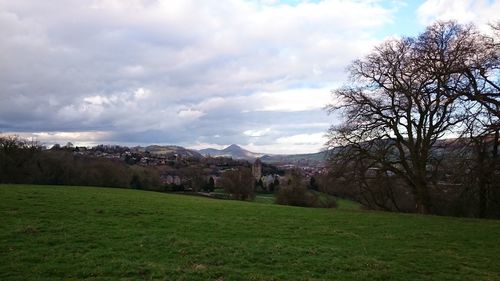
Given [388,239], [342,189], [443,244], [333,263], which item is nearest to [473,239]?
[443,244]

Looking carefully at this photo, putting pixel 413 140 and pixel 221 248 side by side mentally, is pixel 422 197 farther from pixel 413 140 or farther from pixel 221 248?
pixel 221 248

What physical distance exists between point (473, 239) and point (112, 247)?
1388cm

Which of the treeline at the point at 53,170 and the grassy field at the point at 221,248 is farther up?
the treeline at the point at 53,170

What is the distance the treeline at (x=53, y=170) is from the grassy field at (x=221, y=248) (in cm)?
4833

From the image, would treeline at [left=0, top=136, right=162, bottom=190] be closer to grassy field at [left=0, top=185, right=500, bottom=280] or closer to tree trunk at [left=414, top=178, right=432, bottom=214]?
grassy field at [left=0, top=185, right=500, bottom=280]

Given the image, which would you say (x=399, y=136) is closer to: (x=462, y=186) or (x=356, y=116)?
(x=356, y=116)

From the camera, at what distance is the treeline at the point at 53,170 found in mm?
61688

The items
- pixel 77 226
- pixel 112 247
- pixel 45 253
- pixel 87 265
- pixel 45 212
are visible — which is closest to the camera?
pixel 87 265

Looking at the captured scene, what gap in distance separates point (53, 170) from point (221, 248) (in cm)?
6658

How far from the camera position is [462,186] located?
2545 centimetres

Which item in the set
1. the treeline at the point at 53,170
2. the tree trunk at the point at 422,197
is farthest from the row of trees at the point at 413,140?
the treeline at the point at 53,170

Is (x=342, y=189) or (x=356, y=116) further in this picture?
(x=342, y=189)

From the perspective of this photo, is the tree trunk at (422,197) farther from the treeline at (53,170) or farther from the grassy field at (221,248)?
the treeline at (53,170)

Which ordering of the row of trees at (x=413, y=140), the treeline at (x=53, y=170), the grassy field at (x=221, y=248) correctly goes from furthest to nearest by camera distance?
the treeline at (x=53, y=170)
the row of trees at (x=413, y=140)
the grassy field at (x=221, y=248)
